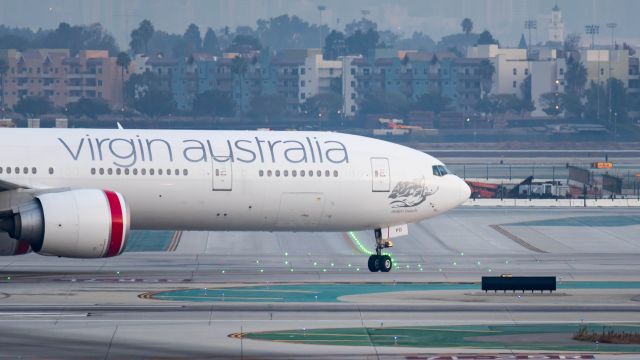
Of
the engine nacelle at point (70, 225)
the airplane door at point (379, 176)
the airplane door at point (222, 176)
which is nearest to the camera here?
the engine nacelle at point (70, 225)

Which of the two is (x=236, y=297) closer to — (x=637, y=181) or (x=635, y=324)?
(x=635, y=324)

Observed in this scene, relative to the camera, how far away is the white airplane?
45031 mm

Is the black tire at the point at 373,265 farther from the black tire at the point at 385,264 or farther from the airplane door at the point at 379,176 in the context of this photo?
the airplane door at the point at 379,176

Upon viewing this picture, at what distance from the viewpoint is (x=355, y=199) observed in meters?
49.7

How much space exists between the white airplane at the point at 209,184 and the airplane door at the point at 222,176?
33mm

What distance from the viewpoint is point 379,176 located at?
50.0 metres

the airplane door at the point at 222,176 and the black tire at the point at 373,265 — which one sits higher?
the airplane door at the point at 222,176

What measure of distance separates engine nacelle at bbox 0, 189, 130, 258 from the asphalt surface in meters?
1.26

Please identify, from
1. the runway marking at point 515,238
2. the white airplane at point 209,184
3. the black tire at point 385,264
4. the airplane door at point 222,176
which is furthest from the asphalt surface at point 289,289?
the airplane door at point 222,176

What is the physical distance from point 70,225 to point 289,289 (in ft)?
22.8

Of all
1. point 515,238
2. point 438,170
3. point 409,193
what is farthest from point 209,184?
point 515,238

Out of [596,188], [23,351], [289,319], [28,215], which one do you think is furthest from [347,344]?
[596,188]

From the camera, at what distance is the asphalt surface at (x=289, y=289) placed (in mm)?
35250

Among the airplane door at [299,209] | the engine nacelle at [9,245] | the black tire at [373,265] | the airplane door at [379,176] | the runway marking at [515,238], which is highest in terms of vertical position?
the airplane door at [379,176]
